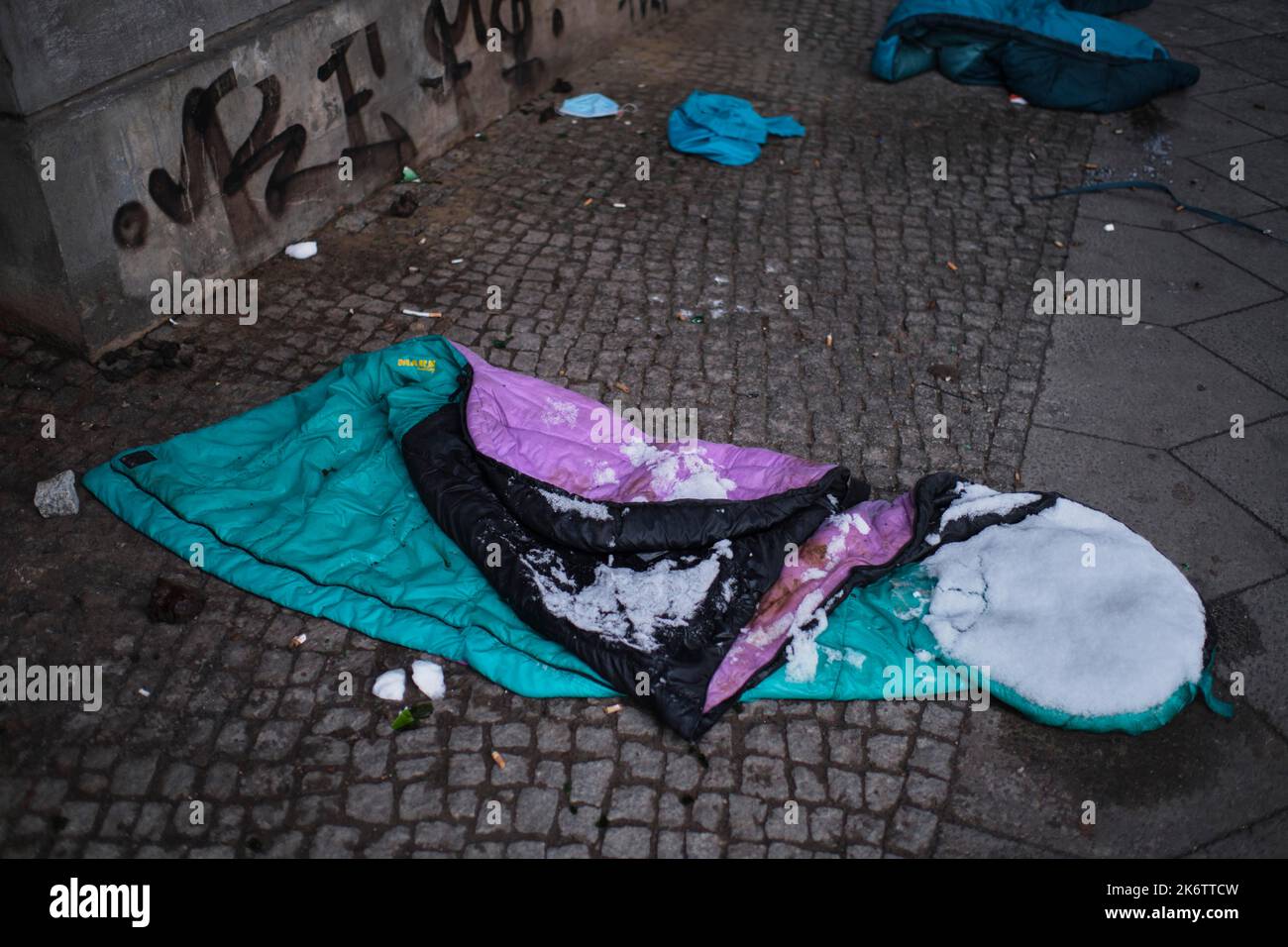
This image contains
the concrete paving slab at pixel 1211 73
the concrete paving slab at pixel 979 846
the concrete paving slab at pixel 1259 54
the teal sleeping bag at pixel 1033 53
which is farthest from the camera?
the concrete paving slab at pixel 1259 54

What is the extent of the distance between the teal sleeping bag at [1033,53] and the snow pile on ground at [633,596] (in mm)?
5845

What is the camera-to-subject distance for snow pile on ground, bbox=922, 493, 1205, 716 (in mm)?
3684

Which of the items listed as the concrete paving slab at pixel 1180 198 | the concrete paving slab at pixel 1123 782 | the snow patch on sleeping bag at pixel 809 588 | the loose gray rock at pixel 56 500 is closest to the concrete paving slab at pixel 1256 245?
the concrete paving slab at pixel 1180 198

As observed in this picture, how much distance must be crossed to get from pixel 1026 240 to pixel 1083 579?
Result: 324 centimetres

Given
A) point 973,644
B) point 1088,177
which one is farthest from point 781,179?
point 973,644

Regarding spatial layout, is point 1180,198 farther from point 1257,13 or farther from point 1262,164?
point 1257,13

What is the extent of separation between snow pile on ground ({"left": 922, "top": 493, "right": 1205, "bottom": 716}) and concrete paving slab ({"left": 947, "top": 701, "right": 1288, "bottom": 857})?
0.14 meters

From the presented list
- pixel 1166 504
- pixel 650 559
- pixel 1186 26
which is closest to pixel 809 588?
pixel 650 559

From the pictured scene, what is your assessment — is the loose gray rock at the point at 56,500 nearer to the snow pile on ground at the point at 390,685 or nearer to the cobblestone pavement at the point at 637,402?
the cobblestone pavement at the point at 637,402

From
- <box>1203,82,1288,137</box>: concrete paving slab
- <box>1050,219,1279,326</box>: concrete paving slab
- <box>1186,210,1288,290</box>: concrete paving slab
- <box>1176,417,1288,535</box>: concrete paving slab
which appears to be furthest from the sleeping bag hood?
<box>1203,82,1288,137</box>: concrete paving slab

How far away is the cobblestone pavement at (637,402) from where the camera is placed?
3.40 metres

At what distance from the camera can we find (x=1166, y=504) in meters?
4.67

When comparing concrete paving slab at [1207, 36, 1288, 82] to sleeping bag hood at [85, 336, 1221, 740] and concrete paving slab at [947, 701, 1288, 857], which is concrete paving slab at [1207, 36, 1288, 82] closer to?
sleeping bag hood at [85, 336, 1221, 740]

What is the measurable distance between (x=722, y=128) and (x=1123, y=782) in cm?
524
